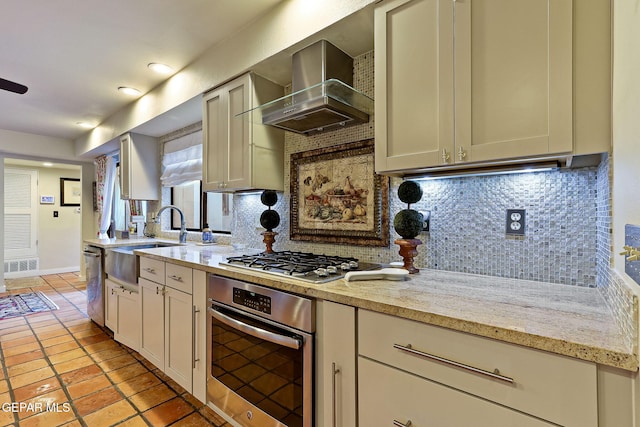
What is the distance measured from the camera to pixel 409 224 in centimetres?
141

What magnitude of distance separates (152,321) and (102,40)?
6.78 feet

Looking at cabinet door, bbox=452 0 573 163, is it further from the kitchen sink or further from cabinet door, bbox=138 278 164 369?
the kitchen sink

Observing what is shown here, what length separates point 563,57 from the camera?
3.15 feet

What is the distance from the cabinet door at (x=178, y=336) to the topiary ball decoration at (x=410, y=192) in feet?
4.58

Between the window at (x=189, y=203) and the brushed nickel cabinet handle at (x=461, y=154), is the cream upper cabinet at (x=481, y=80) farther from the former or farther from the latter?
the window at (x=189, y=203)

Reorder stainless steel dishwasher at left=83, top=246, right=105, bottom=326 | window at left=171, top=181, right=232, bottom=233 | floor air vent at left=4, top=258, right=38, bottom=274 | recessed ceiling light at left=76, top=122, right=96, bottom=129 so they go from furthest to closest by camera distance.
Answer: floor air vent at left=4, top=258, right=38, bottom=274, recessed ceiling light at left=76, top=122, right=96, bottom=129, stainless steel dishwasher at left=83, top=246, right=105, bottom=326, window at left=171, top=181, right=232, bottom=233

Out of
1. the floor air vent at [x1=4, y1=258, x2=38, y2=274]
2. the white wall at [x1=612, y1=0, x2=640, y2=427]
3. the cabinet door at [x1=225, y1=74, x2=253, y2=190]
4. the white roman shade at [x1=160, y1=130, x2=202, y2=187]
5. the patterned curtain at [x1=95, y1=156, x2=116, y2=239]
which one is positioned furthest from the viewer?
the floor air vent at [x1=4, y1=258, x2=38, y2=274]

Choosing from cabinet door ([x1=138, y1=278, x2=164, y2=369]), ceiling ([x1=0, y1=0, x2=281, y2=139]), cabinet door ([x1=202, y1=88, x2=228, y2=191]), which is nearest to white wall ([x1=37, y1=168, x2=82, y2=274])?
ceiling ([x1=0, y1=0, x2=281, y2=139])

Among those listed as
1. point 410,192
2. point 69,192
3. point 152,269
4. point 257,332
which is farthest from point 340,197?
point 69,192

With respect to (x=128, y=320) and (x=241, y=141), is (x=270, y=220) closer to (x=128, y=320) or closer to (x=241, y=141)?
(x=241, y=141)

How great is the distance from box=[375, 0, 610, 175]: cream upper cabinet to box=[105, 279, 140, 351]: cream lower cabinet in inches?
92.2

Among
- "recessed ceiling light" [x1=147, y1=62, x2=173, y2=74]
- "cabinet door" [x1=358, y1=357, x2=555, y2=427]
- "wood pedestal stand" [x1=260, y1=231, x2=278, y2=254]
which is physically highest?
"recessed ceiling light" [x1=147, y1=62, x2=173, y2=74]

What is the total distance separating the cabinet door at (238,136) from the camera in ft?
6.73

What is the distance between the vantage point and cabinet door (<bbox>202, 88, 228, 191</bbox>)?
2.24m
